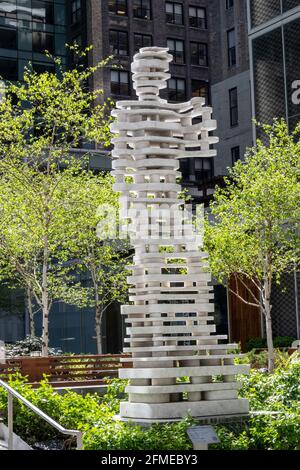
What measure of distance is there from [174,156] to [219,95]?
2257 inches

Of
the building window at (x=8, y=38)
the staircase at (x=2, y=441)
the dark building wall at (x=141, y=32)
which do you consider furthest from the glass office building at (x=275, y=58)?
the building window at (x=8, y=38)

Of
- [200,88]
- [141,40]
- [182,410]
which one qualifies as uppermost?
[141,40]

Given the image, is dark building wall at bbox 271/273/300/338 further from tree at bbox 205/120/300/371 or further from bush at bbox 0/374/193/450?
bush at bbox 0/374/193/450

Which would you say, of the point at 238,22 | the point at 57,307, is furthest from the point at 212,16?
the point at 57,307

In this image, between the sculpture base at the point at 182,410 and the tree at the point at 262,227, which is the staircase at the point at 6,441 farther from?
the tree at the point at 262,227

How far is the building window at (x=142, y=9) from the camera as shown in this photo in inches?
3140

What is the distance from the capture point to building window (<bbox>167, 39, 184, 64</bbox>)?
81188 mm

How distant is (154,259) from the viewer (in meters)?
14.9

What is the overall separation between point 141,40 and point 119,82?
481 centimetres

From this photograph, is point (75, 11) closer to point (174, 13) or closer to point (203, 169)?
point (174, 13)

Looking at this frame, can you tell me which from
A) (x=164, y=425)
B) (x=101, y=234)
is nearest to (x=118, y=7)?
(x=101, y=234)

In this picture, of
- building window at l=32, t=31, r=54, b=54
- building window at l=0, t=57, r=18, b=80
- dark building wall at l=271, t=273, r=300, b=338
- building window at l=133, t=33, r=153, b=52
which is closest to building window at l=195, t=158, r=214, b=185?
building window at l=133, t=33, r=153, b=52

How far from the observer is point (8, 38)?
7462 centimetres

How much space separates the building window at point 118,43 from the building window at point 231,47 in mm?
10217
